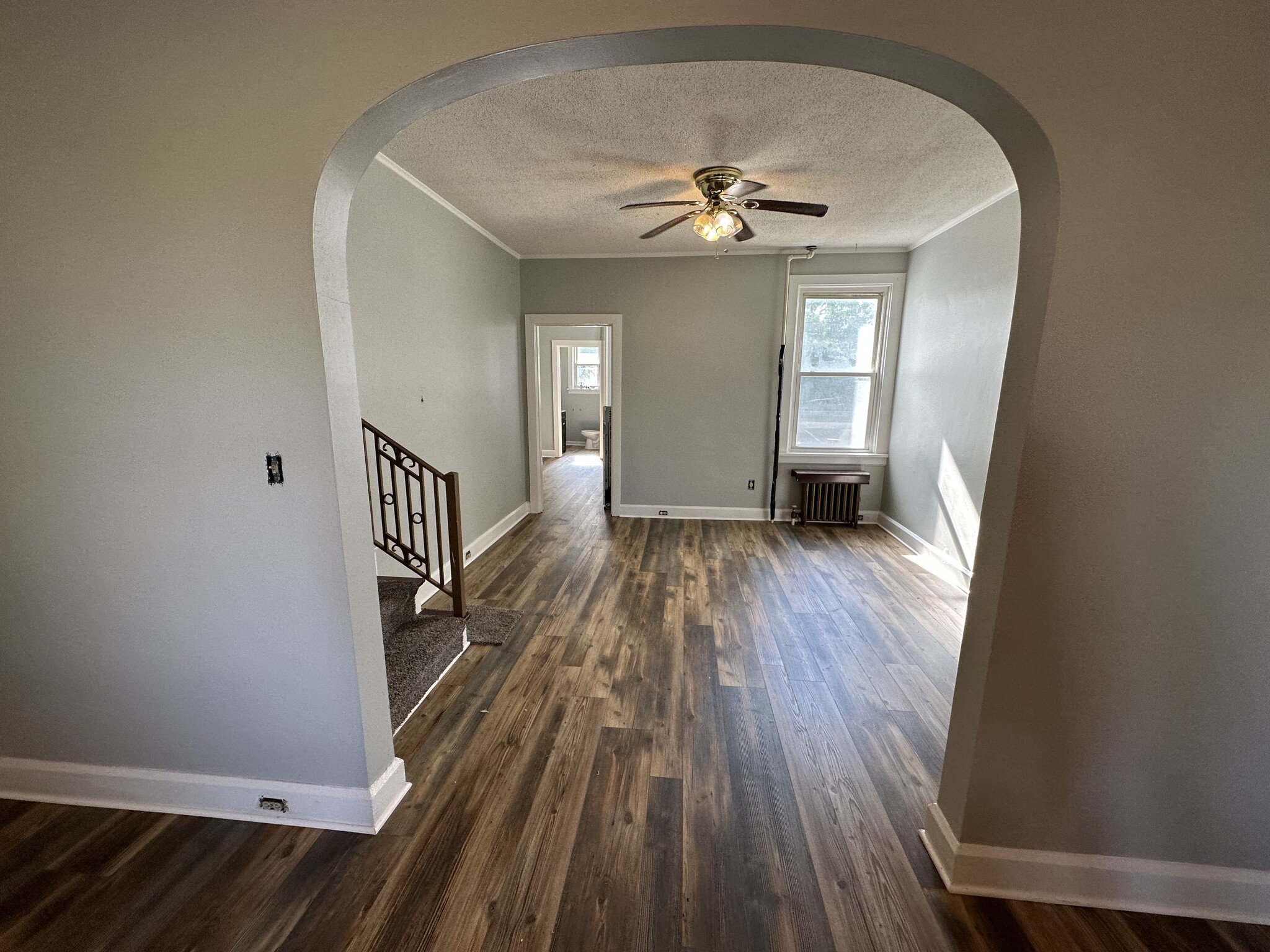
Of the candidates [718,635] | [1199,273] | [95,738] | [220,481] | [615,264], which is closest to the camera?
[1199,273]

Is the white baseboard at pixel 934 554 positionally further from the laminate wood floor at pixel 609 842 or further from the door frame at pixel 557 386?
the door frame at pixel 557 386

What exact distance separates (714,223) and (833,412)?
9.35 feet

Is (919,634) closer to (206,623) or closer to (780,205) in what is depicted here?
(780,205)

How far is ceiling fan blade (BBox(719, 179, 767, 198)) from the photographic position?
244 centimetres

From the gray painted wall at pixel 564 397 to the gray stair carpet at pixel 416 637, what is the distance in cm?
443

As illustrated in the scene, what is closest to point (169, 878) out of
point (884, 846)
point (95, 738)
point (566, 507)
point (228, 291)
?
point (95, 738)

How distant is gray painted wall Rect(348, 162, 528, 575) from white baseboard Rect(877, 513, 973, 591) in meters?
3.68

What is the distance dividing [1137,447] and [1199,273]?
14.8 inches

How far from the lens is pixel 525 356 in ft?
16.3

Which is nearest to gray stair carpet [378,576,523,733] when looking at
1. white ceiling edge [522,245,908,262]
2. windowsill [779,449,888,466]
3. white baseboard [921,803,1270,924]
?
white baseboard [921,803,1270,924]

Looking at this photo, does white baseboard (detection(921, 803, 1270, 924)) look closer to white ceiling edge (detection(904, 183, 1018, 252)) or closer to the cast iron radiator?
white ceiling edge (detection(904, 183, 1018, 252))

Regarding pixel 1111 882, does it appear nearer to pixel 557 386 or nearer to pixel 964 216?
pixel 964 216

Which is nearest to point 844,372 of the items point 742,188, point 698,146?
point 742,188

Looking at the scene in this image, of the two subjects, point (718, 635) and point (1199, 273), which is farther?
point (718, 635)
